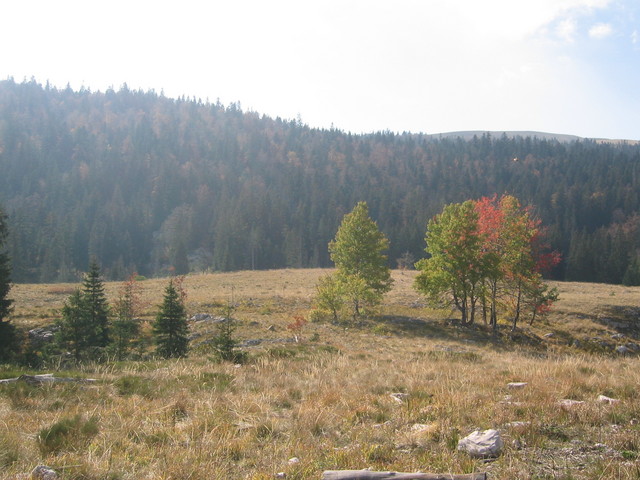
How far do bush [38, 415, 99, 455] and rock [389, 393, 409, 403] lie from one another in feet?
14.3

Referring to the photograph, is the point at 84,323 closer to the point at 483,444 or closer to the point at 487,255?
the point at 483,444

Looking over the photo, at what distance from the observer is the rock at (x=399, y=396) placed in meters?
6.21

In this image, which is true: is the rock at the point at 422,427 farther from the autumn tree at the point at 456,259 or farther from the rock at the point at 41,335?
the autumn tree at the point at 456,259

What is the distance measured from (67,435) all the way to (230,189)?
15280 centimetres

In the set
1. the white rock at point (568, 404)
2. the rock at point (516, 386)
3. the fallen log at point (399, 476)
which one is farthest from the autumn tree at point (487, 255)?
the fallen log at point (399, 476)

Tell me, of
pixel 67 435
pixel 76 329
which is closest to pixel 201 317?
pixel 76 329

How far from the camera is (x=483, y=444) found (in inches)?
159

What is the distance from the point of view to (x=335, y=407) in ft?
18.9

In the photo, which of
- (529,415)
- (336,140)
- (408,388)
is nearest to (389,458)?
(529,415)

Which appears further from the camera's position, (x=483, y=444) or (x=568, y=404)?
(x=568, y=404)

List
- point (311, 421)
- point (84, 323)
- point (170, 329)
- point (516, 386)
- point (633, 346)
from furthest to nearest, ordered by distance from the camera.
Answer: point (633, 346)
point (84, 323)
point (170, 329)
point (516, 386)
point (311, 421)

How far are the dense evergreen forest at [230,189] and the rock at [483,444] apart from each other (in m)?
85.5

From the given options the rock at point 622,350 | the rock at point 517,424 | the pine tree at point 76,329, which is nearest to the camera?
the rock at point 517,424

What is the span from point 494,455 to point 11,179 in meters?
179
